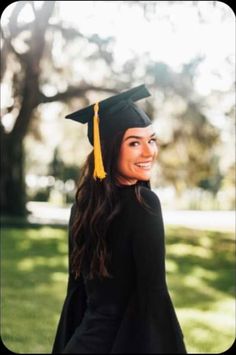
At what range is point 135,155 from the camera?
5.65ft

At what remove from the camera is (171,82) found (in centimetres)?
614

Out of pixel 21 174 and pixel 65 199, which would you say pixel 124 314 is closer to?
pixel 65 199

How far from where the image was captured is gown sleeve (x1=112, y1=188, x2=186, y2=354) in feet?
5.32

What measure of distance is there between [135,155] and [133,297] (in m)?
0.41

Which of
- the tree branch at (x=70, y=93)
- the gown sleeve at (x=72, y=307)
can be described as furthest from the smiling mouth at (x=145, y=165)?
the tree branch at (x=70, y=93)

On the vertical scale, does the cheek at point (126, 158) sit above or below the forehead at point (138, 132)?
below

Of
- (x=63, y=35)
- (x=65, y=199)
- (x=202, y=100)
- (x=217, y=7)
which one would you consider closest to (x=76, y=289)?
(x=217, y=7)

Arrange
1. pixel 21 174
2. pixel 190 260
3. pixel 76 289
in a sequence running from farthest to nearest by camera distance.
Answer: pixel 21 174
pixel 190 260
pixel 76 289

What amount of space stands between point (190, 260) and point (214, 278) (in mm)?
464

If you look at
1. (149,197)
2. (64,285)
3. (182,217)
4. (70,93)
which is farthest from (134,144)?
(70,93)

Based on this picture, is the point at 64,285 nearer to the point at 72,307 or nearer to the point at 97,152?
the point at 72,307

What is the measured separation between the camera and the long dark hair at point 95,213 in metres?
1.67

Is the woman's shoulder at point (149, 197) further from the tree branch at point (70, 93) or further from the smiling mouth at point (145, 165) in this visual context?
the tree branch at point (70, 93)

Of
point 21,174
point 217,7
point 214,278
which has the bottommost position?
point 214,278
